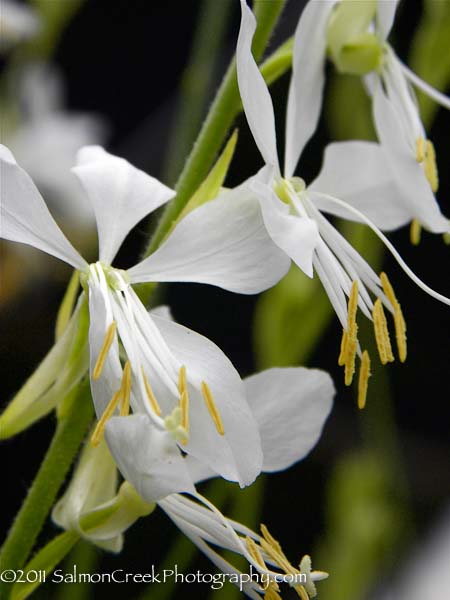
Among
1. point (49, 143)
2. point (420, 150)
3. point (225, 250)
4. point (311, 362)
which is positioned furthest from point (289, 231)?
point (311, 362)

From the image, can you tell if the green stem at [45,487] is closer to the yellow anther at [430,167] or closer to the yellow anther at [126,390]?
the yellow anther at [126,390]

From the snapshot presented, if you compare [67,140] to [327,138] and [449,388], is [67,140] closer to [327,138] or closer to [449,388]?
[327,138]

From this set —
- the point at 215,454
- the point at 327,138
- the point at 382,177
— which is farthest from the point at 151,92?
the point at 215,454

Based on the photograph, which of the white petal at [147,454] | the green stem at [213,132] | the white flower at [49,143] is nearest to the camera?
the white petal at [147,454]

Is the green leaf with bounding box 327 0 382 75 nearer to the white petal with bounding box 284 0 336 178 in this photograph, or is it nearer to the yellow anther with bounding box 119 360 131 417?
the white petal with bounding box 284 0 336 178

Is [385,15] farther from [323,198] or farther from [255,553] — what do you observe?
[255,553]

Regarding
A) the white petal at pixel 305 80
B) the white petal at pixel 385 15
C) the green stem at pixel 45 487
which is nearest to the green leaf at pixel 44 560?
the green stem at pixel 45 487

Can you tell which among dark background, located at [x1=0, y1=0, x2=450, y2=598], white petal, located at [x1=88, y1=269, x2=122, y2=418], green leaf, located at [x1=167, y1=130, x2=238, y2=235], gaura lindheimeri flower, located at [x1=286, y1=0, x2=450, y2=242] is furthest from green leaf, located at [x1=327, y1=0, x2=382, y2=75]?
dark background, located at [x1=0, y1=0, x2=450, y2=598]
